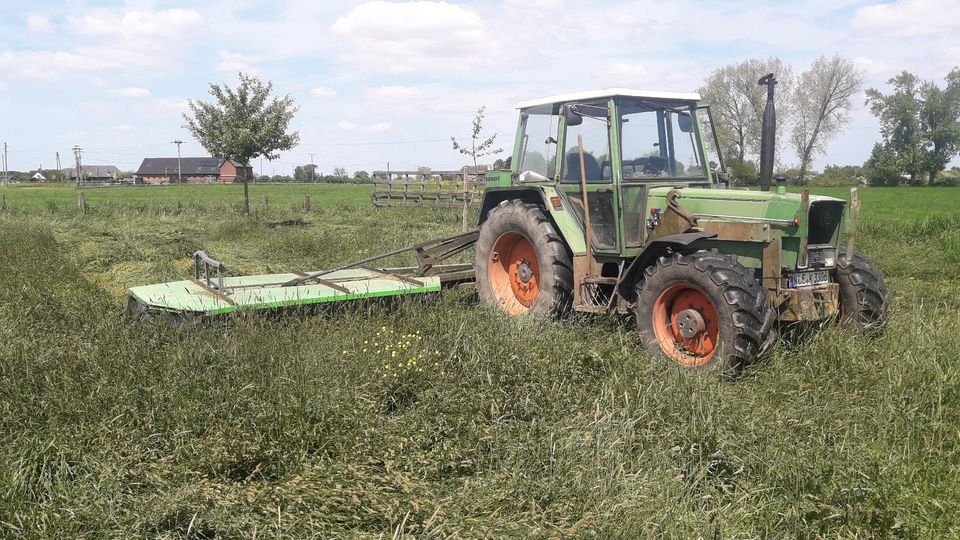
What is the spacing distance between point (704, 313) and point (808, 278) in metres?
0.91

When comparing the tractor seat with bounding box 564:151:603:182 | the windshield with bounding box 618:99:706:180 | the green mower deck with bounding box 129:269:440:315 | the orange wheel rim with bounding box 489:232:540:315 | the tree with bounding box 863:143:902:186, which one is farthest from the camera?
the tree with bounding box 863:143:902:186

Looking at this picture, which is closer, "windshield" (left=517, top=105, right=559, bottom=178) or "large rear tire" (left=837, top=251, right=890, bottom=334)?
"large rear tire" (left=837, top=251, right=890, bottom=334)

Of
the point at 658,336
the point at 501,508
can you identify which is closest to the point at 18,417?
the point at 501,508

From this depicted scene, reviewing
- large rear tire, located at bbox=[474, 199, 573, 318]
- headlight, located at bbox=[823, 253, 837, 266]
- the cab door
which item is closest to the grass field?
large rear tire, located at bbox=[474, 199, 573, 318]

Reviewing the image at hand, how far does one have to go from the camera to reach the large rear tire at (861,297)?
563 centimetres

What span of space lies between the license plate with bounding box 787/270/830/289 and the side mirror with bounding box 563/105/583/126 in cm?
204

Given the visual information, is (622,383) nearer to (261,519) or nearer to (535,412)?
(535,412)

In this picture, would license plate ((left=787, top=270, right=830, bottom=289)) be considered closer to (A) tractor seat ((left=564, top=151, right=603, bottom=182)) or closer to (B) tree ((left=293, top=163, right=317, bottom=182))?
(A) tractor seat ((left=564, top=151, right=603, bottom=182))

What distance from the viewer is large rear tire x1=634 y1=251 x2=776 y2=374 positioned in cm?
489

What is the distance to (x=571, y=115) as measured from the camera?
605 centimetres

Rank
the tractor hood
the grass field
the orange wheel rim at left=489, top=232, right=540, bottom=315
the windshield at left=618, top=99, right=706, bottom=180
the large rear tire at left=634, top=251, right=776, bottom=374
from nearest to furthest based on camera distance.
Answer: the grass field
the large rear tire at left=634, top=251, right=776, bottom=374
the tractor hood
the windshield at left=618, top=99, right=706, bottom=180
the orange wheel rim at left=489, top=232, right=540, bottom=315

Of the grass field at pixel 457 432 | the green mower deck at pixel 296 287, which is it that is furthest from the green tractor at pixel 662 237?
the green mower deck at pixel 296 287

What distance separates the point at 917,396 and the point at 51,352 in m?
5.10

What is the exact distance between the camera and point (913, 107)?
60.5m
